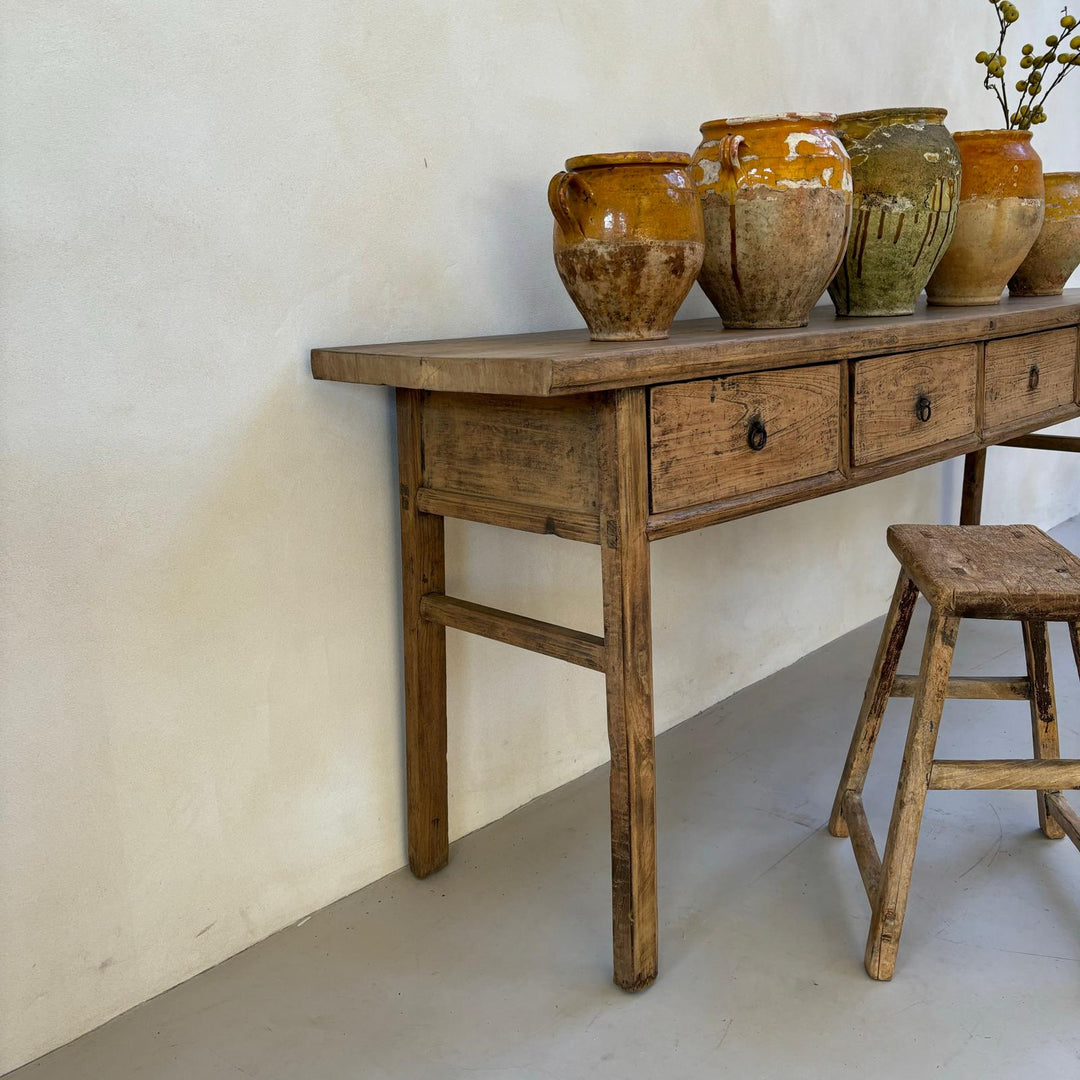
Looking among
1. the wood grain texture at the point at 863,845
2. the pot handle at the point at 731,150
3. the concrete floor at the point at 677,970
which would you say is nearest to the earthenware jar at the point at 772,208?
the pot handle at the point at 731,150

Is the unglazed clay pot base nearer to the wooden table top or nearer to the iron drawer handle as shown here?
the wooden table top

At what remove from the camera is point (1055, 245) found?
94.7 inches

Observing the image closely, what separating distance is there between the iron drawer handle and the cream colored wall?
1.82ft

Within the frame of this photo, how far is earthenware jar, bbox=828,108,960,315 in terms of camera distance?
185 centimetres

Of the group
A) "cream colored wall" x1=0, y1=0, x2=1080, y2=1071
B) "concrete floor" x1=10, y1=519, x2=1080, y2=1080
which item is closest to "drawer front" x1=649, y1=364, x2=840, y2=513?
"cream colored wall" x1=0, y1=0, x2=1080, y2=1071

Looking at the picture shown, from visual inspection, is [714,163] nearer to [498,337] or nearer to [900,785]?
[498,337]

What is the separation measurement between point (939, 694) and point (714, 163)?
846 millimetres

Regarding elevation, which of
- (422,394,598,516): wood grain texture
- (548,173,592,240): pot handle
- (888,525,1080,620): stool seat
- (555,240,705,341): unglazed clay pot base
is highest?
(548,173,592,240): pot handle

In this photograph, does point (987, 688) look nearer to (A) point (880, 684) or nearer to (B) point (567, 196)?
(A) point (880, 684)

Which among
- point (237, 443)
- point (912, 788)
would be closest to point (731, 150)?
point (237, 443)

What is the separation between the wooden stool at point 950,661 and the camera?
1.42 m

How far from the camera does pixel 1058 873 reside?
→ 1.72 meters

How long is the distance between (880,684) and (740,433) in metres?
0.54

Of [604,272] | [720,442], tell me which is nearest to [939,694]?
[720,442]
